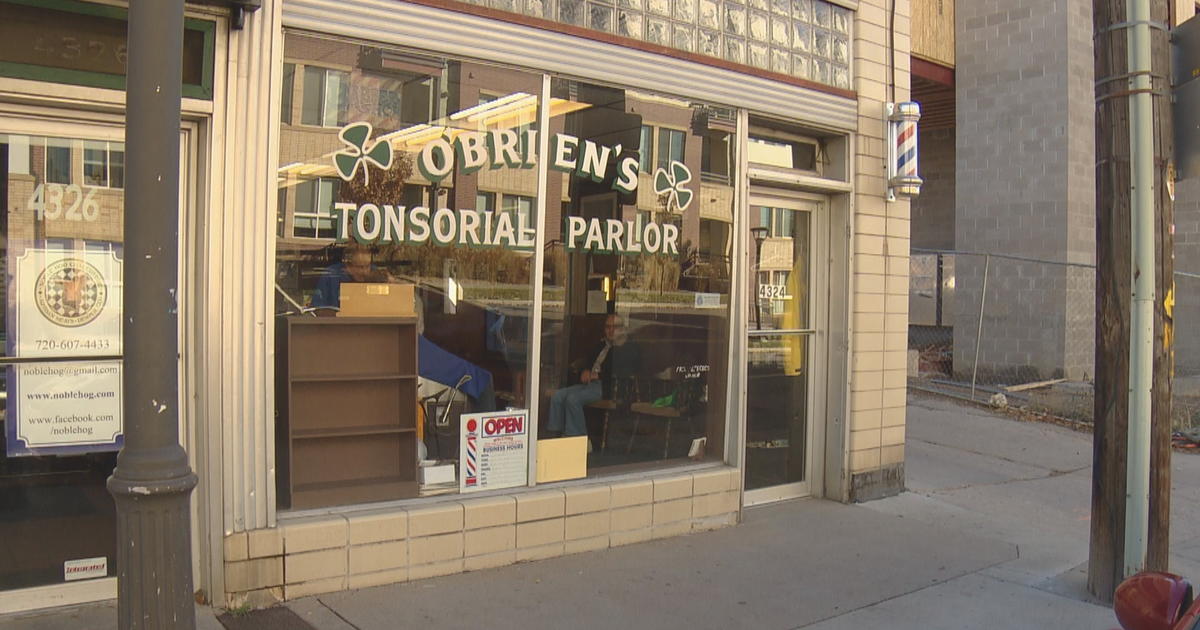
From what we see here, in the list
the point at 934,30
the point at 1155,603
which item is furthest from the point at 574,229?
the point at 934,30

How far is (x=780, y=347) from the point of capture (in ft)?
25.8

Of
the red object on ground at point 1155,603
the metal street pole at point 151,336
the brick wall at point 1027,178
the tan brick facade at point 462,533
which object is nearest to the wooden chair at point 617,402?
the tan brick facade at point 462,533

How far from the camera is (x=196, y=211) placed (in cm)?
497

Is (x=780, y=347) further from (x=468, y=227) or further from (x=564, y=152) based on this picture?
(x=468, y=227)

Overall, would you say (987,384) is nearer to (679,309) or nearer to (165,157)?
(679,309)

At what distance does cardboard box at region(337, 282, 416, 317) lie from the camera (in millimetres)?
5565

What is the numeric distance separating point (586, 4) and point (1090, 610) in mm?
4734

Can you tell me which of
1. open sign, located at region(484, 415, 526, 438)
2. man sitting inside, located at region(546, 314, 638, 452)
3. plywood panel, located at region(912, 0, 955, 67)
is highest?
plywood panel, located at region(912, 0, 955, 67)

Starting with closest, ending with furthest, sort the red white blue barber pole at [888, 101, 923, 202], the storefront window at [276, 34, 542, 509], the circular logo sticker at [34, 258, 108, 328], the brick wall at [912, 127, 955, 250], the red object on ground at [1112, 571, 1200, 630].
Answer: the red object on ground at [1112, 571, 1200, 630] → the circular logo sticker at [34, 258, 108, 328] → the storefront window at [276, 34, 542, 509] → the red white blue barber pole at [888, 101, 923, 202] → the brick wall at [912, 127, 955, 250]

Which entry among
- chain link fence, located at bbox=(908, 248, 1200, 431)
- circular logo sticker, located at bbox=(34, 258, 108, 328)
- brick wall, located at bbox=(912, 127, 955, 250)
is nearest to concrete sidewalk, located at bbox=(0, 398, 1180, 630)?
circular logo sticker, located at bbox=(34, 258, 108, 328)

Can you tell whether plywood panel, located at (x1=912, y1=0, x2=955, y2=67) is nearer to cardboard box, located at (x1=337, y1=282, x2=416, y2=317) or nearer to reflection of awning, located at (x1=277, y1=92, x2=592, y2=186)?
reflection of awning, located at (x1=277, y1=92, x2=592, y2=186)

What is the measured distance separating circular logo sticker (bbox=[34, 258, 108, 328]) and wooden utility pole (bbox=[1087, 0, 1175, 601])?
18.1ft

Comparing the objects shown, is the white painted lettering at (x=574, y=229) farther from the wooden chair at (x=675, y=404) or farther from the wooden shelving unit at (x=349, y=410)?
the wooden chair at (x=675, y=404)

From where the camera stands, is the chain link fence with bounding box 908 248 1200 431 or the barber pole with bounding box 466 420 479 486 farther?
the chain link fence with bounding box 908 248 1200 431
